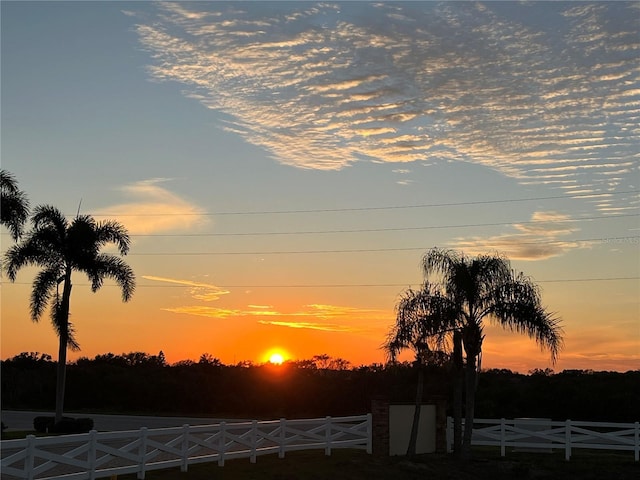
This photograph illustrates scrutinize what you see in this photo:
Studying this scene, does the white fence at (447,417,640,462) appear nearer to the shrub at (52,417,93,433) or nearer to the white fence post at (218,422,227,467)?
the white fence post at (218,422,227,467)

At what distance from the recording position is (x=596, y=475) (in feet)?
88.0

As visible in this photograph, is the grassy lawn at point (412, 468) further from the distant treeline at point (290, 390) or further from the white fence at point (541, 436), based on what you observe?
the distant treeline at point (290, 390)

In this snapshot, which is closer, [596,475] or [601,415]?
[596,475]

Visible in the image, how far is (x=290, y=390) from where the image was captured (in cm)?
5947

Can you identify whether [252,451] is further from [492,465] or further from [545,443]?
[545,443]

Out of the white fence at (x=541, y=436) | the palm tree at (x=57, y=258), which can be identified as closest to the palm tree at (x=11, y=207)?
the palm tree at (x=57, y=258)

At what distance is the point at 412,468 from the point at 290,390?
3303 centimetres

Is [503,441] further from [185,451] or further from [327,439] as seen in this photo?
[185,451]

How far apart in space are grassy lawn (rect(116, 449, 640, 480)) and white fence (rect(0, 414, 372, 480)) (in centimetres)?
35

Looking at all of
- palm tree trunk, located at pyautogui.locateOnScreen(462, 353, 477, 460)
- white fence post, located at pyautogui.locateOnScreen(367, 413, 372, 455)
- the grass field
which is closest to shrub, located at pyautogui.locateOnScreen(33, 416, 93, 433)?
the grass field

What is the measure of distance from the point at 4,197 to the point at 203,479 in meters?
18.1

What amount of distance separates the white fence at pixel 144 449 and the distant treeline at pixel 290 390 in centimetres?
1875

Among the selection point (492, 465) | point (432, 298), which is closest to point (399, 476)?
point (492, 465)

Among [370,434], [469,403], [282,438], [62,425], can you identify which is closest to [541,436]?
[469,403]
